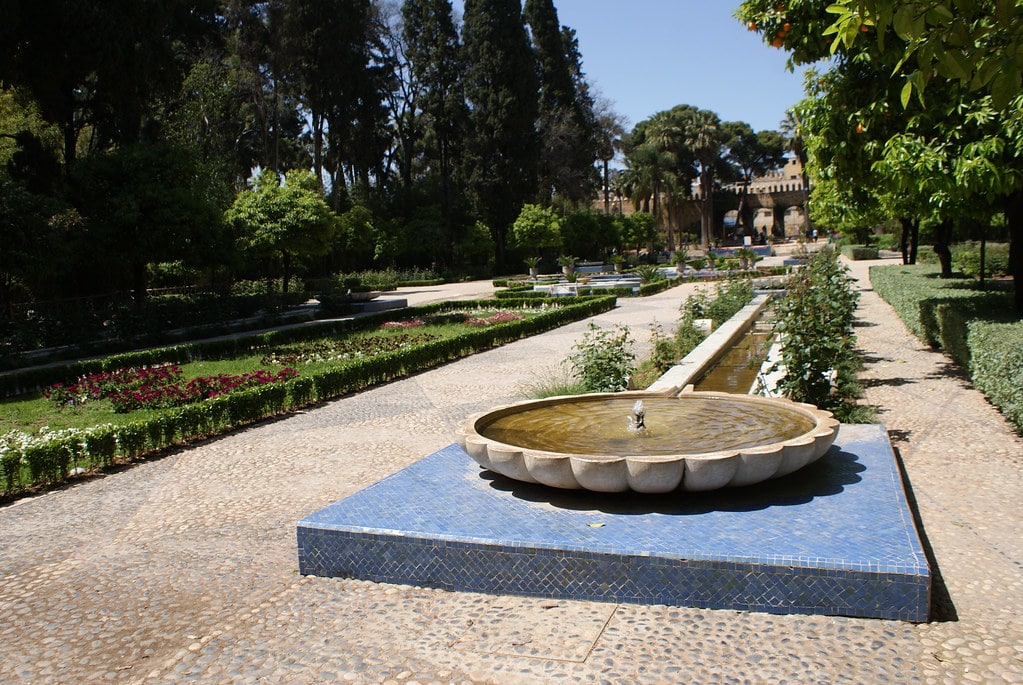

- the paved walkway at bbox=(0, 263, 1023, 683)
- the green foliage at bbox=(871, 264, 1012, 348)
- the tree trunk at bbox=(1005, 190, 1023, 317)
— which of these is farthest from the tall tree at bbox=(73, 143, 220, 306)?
the tree trunk at bbox=(1005, 190, 1023, 317)

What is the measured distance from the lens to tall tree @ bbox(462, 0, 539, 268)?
133 ft

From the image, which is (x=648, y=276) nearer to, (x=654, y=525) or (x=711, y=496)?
(x=711, y=496)

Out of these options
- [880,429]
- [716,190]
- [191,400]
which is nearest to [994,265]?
[880,429]

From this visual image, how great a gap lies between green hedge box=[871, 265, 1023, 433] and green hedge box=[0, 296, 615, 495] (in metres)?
7.85

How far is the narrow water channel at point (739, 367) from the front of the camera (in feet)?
34.0

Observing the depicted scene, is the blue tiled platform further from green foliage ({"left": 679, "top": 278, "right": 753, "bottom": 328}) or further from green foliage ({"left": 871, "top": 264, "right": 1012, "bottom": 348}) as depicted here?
green foliage ({"left": 679, "top": 278, "right": 753, "bottom": 328})

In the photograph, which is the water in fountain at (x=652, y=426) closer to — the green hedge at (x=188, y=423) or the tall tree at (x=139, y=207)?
the green hedge at (x=188, y=423)

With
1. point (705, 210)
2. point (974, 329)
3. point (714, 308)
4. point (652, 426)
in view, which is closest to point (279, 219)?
point (714, 308)

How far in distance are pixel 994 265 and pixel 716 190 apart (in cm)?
5228

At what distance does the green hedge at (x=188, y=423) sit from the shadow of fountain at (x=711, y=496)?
4.36m

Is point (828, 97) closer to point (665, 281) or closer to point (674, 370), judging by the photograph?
point (674, 370)

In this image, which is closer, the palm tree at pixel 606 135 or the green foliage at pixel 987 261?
the green foliage at pixel 987 261

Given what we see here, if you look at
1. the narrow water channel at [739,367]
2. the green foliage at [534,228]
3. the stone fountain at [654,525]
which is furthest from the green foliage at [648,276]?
the stone fountain at [654,525]

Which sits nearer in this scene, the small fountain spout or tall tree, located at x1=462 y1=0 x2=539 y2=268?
the small fountain spout
